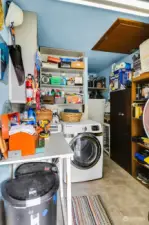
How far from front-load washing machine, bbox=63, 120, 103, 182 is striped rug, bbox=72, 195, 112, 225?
0.41 metres

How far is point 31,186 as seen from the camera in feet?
3.27

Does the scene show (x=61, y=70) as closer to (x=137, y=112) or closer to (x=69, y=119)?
(x=69, y=119)

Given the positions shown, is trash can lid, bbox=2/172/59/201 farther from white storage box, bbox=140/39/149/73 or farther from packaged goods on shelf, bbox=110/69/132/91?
packaged goods on shelf, bbox=110/69/132/91

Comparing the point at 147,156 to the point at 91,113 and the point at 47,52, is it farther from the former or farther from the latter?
the point at 47,52

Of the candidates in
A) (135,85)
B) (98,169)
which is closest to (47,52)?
(135,85)

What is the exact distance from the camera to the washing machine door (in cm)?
216

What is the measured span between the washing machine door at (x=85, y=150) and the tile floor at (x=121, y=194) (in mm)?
329

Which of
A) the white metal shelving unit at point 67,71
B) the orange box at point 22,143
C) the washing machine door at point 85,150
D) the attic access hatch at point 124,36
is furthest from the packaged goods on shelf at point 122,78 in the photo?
the orange box at point 22,143

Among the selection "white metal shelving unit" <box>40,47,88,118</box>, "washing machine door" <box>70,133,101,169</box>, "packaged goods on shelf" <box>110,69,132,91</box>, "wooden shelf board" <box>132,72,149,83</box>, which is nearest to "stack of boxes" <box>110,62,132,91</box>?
"packaged goods on shelf" <box>110,69,132,91</box>

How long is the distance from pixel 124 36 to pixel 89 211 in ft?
7.43

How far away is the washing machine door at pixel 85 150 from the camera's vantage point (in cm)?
216

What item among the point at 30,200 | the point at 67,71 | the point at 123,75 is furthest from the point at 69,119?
the point at 30,200

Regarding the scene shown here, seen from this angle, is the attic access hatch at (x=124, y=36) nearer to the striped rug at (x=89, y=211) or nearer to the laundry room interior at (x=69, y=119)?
the laundry room interior at (x=69, y=119)

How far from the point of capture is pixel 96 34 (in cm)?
252
